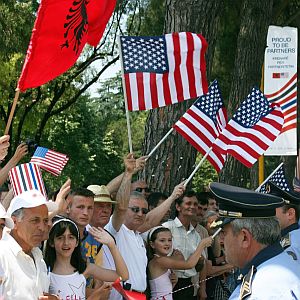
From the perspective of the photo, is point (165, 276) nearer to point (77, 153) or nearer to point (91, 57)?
point (91, 57)

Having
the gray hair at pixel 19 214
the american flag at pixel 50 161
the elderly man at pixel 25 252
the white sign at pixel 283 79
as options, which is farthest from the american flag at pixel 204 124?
the white sign at pixel 283 79

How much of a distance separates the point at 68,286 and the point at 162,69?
3.39m

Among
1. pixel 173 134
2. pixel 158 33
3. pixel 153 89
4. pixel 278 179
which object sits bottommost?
pixel 278 179

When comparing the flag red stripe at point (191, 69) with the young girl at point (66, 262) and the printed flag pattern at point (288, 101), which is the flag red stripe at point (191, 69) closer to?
the young girl at point (66, 262)

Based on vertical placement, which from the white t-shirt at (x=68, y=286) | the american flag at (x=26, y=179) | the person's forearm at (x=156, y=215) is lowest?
the white t-shirt at (x=68, y=286)

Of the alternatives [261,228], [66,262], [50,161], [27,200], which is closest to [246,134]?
[50,161]

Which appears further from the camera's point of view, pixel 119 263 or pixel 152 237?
pixel 152 237

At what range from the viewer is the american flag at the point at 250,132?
9.02 m

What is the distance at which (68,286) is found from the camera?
20.0ft

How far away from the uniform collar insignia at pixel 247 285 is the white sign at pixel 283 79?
35.4 feet

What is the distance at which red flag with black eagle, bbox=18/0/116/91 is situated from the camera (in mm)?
6926

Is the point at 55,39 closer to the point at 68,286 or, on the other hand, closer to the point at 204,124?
the point at 68,286

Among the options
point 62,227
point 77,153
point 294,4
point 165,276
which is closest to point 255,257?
point 62,227

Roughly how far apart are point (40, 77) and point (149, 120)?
404cm
